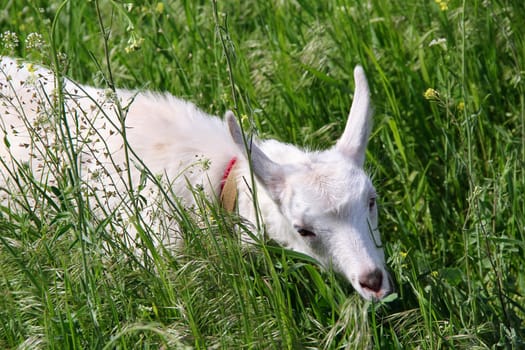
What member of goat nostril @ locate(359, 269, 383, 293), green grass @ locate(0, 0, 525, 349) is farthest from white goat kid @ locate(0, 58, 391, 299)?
green grass @ locate(0, 0, 525, 349)

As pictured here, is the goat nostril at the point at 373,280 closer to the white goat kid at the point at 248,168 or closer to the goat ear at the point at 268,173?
the white goat kid at the point at 248,168

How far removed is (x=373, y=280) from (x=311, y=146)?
1.42m

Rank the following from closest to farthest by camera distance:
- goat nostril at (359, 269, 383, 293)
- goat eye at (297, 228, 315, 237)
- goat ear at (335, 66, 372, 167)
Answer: goat nostril at (359, 269, 383, 293), goat eye at (297, 228, 315, 237), goat ear at (335, 66, 372, 167)

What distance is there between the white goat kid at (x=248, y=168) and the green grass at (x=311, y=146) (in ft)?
0.45

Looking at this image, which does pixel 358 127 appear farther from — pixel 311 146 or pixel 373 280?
pixel 373 280

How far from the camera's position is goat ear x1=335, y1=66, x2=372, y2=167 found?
14.2ft

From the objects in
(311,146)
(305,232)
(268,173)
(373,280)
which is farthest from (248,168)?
(373,280)

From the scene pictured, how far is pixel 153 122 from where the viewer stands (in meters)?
4.71

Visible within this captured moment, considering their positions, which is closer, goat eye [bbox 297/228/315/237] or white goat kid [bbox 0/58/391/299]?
white goat kid [bbox 0/58/391/299]

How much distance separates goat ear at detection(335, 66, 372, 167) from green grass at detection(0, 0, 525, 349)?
404 mm

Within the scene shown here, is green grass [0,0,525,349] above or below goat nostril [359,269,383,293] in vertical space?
above

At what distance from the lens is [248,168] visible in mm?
4418

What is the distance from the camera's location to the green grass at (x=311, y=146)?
3422mm

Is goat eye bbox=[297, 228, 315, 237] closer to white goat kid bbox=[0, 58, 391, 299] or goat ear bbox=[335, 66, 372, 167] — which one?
white goat kid bbox=[0, 58, 391, 299]
